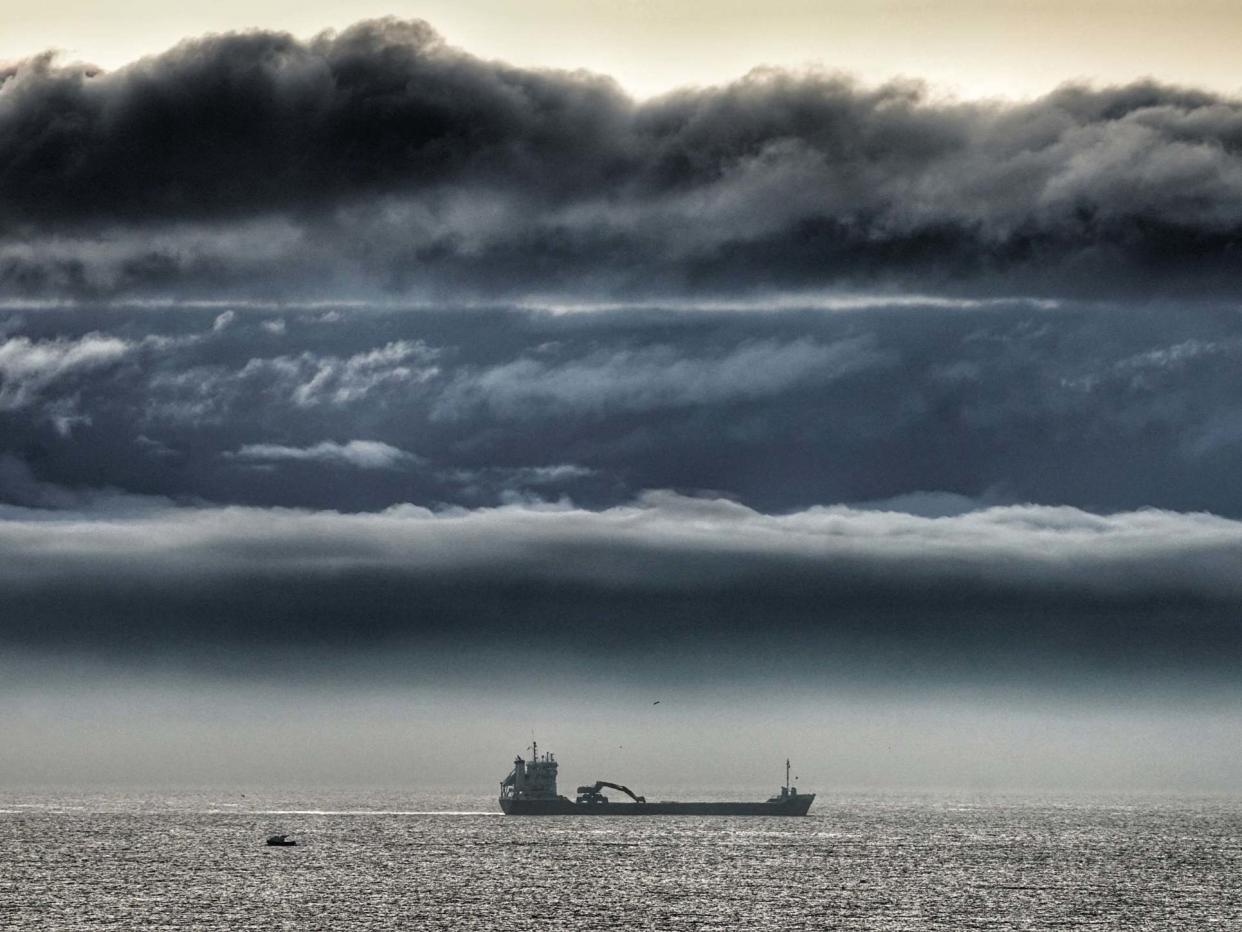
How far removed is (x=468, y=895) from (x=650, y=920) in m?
31.0

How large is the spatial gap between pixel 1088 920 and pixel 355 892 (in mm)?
75495

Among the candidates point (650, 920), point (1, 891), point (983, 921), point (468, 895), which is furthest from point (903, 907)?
point (1, 891)

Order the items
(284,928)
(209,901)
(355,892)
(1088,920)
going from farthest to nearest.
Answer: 1. (355,892)
2. (209,901)
3. (1088,920)
4. (284,928)

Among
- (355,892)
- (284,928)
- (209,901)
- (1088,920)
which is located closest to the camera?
(284,928)

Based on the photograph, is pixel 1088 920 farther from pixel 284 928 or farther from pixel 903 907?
pixel 284 928

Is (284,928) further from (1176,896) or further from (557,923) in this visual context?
(1176,896)

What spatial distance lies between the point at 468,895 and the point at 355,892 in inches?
521

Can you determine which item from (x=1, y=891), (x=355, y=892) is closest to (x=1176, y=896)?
(x=355, y=892)

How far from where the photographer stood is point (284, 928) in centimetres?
15788

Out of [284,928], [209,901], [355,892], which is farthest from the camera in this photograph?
[355,892]

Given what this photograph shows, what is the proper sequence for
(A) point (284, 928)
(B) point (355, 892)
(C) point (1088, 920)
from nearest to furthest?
(A) point (284, 928), (C) point (1088, 920), (B) point (355, 892)

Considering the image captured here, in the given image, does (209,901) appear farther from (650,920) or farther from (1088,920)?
(1088,920)

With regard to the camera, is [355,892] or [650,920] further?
[355,892]

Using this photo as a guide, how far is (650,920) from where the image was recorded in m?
166
